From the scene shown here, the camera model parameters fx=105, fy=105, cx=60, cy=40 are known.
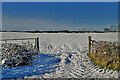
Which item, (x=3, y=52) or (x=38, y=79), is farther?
(x=3, y=52)

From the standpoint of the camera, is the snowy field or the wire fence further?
the wire fence

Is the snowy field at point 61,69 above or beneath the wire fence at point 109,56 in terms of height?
beneath

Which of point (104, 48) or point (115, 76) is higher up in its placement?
point (104, 48)

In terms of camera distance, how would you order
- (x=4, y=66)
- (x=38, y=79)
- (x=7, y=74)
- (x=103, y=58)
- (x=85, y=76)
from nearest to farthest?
(x=38, y=79)
(x=85, y=76)
(x=7, y=74)
(x=4, y=66)
(x=103, y=58)

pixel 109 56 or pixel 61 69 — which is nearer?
pixel 61 69

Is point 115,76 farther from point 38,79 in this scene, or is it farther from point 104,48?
point 38,79

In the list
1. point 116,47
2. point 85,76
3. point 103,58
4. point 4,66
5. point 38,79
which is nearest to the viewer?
point 38,79

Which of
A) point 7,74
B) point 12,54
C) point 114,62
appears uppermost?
point 12,54

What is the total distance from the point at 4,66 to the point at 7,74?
2.44 ft

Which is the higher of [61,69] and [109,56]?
[109,56]

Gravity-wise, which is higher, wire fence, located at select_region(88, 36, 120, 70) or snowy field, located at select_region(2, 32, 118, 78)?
wire fence, located at select_region(88, 36, 120, 70)

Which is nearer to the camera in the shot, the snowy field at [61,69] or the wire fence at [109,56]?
the snowy field at [61,69]

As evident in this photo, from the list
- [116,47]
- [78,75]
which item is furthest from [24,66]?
[116,47]

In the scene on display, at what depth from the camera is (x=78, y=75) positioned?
4289 millimetres
